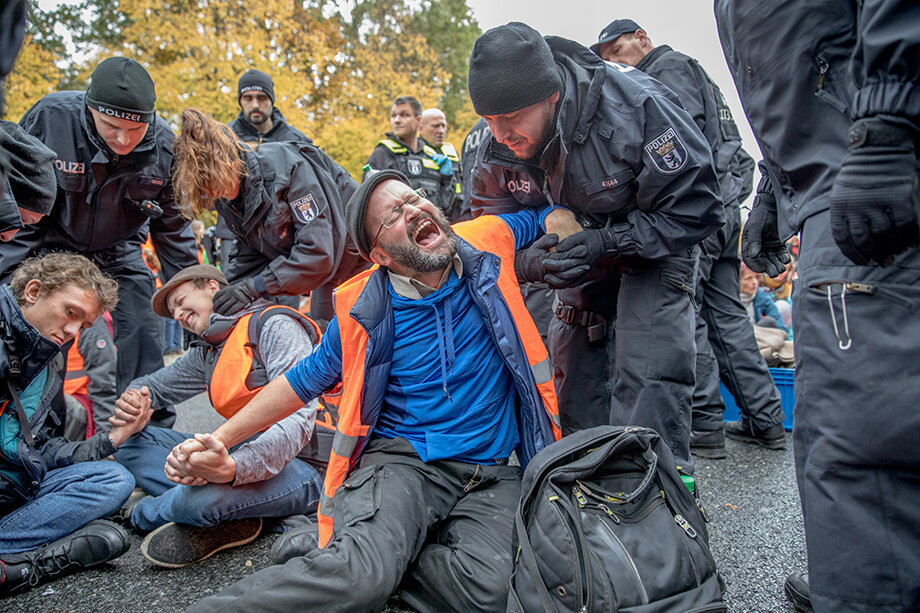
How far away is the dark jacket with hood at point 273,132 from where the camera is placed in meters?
6.08

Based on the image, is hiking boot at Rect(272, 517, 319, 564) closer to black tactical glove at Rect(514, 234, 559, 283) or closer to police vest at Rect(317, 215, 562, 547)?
police vest at Rect(317, 215, 562, 547)

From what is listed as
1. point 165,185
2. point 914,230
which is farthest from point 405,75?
point 914,230

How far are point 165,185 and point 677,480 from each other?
3465mm

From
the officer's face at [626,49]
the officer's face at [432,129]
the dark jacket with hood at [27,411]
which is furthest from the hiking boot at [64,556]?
the officer's face at [432,129]

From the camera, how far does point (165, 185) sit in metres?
3.93

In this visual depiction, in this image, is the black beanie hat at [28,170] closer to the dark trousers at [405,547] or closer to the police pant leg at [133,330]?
the police pant leg at [133,330]

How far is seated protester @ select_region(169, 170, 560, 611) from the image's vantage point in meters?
2.20

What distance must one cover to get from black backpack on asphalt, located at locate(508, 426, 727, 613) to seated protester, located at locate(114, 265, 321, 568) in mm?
1153

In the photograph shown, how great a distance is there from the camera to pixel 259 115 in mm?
6207

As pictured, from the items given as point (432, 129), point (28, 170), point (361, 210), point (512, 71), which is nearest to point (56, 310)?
point (28, 170)

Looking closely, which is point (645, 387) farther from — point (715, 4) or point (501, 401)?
point (715, 4)

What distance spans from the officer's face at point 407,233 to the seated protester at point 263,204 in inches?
43.9

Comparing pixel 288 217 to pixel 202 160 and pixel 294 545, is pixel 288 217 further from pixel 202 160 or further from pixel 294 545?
Answer: pixel 294 545

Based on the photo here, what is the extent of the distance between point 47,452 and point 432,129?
5152 millimetres
